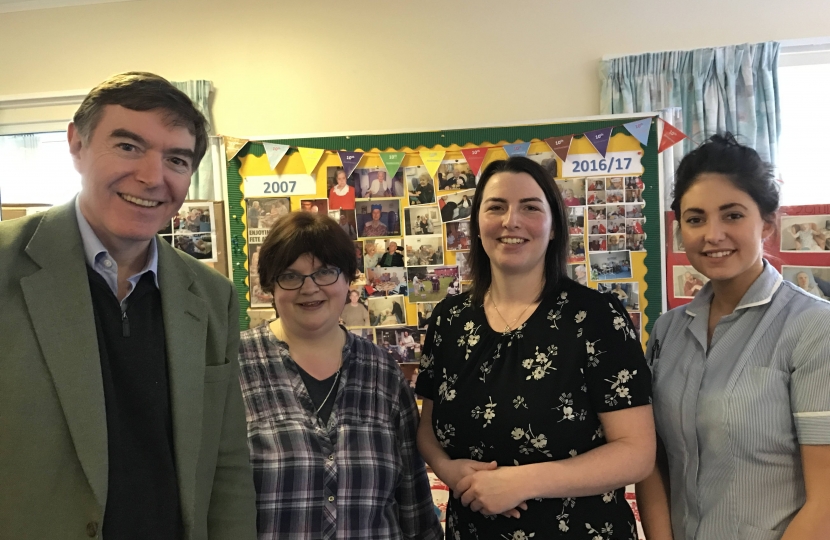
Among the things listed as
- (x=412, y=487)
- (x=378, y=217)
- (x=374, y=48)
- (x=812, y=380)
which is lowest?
(x=412, y=487)

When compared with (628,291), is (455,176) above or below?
above

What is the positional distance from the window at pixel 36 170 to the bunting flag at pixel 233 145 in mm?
1040

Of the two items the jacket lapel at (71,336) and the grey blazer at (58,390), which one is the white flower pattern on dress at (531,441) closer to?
the grey blazer at (58,390)

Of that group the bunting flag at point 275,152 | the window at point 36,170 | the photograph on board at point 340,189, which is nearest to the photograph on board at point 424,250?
the photograph on board at point 340,189

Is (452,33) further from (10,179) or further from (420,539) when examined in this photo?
(10,179)

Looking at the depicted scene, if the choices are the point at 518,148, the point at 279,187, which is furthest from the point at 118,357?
the point at 518,148

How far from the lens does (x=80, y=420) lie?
35.7 inches

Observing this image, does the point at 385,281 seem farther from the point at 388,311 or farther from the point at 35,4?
the point at 35,4

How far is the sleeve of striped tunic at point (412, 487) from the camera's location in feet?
4.85

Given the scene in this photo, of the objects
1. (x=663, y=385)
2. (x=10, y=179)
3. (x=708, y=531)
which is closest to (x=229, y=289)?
(x=663, y=385)

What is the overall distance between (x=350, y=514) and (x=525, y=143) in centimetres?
175

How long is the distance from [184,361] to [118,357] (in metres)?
0.12

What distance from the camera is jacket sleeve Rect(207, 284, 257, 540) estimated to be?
118cm

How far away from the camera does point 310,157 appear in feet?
8.29
